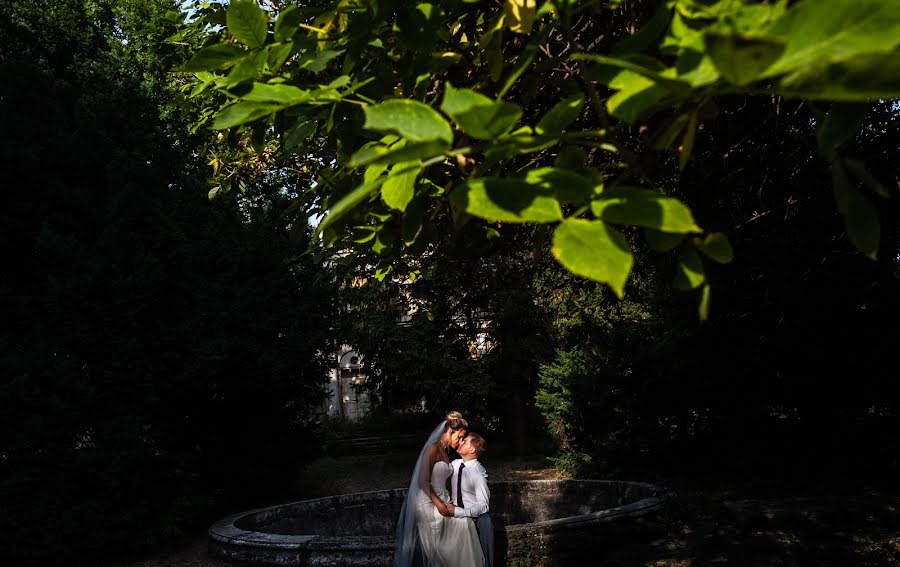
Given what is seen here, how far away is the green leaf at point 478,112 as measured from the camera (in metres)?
1.04

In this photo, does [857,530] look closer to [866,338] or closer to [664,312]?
[866,338]

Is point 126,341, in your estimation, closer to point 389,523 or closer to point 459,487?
point 389,523

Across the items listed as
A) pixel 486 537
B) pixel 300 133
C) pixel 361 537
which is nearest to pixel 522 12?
pixel 300 133

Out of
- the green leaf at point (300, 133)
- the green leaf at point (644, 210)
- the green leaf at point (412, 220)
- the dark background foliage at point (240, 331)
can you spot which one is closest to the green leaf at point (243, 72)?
the green leaf at point (412, 220)

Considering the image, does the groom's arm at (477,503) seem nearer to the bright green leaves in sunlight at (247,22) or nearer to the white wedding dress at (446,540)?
the white wedding dress at (446,540)

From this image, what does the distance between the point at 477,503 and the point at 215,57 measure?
622 centimetres

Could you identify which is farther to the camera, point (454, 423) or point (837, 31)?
point (454, 423)

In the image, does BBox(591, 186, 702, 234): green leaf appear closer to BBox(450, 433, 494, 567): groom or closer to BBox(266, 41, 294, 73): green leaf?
BBox(266, 41, 294, 73): green leaf

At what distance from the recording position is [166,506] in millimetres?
11266

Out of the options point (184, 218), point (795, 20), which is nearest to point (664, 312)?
point (184, 218)

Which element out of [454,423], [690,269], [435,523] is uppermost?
[690,269]

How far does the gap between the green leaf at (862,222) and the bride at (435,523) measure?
6.53m

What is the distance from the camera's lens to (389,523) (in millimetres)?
11422

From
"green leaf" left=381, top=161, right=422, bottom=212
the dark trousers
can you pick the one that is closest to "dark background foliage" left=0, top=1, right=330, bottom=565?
the dark trousers
